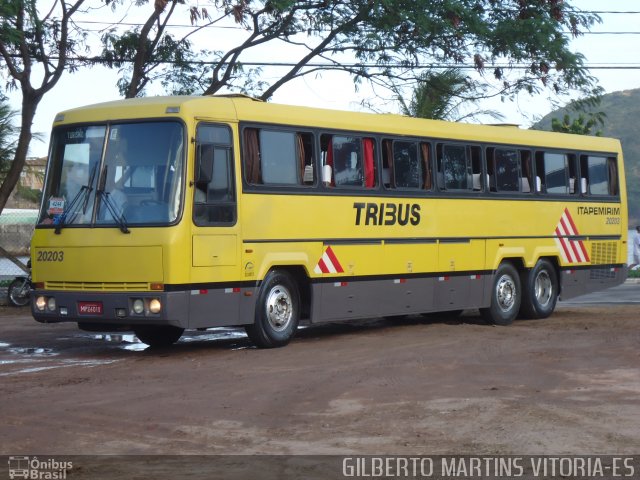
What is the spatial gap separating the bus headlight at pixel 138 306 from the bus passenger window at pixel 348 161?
11.7ft

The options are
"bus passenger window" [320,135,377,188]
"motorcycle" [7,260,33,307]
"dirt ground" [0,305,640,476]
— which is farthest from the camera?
"motorcycle" [7,260,33,307]

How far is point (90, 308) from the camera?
15664mm

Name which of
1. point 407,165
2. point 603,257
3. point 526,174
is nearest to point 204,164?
point 407,165

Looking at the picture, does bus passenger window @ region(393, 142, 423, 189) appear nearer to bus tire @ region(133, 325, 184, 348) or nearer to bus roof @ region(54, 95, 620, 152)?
bus roof @ region(54, 95, 620, 152)

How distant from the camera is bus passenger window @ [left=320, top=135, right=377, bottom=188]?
17.8m

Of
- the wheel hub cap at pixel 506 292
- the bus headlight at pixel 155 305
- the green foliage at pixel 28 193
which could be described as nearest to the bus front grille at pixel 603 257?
the wheel hub cap at pixel 506 292

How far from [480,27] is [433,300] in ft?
27.6

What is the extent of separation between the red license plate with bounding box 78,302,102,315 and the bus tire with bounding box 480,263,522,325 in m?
7.77

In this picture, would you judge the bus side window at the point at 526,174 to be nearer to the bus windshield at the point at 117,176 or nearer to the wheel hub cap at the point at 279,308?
the wheel hub cap at the point at 279,308

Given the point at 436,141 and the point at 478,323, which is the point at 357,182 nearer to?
the point at 436,141

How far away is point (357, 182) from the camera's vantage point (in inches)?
723

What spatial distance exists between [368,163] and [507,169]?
13.0ft

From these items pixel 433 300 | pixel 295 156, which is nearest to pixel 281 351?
pixel 295 156

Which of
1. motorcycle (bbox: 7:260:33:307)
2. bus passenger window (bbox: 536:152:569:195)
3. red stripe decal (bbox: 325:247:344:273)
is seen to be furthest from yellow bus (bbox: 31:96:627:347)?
motorcycle (bbox: 7:260:33:307)
